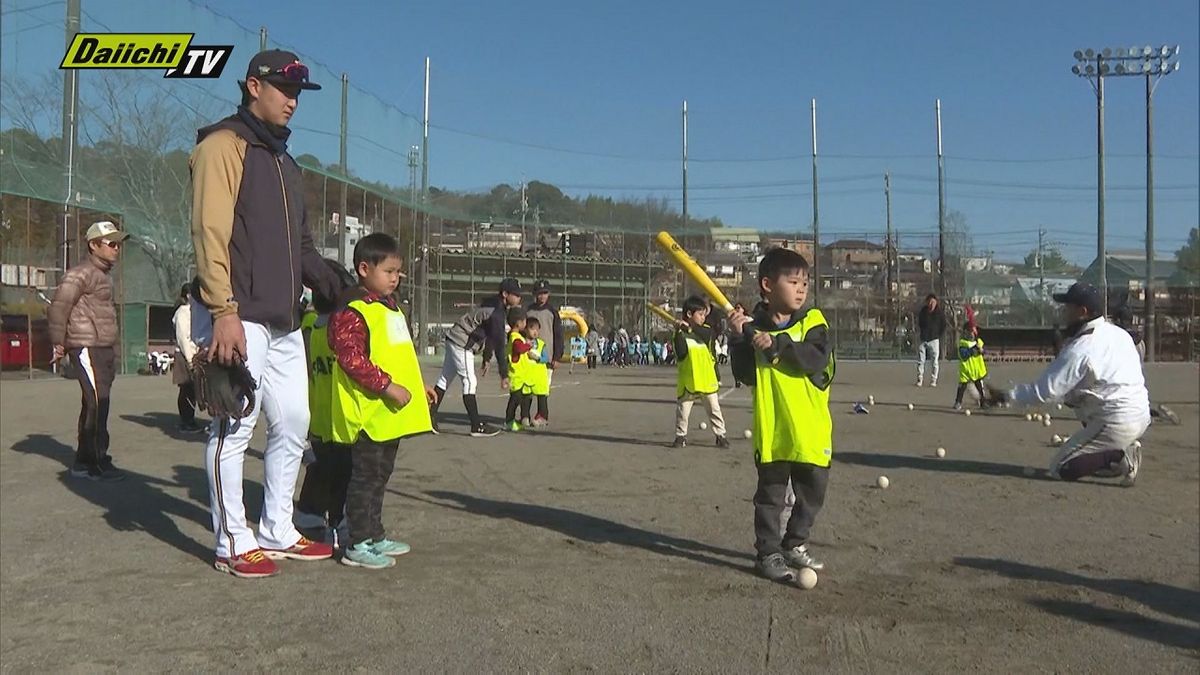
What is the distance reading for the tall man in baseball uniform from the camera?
4207mm

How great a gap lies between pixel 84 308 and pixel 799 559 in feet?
19.0

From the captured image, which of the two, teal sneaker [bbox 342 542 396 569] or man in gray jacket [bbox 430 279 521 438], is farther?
man in gray jacket [bbox 430 279 521 438]

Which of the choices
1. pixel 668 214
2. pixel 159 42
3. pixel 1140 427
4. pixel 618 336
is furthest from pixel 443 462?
pixel 668 214

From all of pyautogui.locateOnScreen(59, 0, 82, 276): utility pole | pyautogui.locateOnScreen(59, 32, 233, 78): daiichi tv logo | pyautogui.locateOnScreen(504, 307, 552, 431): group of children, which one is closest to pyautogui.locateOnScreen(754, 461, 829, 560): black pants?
pyautogui.locateOnScreen(504, 307, 552, 431): group of children

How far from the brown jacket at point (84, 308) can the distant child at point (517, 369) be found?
482 centimetres

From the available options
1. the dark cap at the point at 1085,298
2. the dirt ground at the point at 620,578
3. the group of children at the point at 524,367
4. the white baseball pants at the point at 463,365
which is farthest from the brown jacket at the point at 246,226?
the group of children at the point at 524,367

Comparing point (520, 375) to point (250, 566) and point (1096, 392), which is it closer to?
point (1096, 392)

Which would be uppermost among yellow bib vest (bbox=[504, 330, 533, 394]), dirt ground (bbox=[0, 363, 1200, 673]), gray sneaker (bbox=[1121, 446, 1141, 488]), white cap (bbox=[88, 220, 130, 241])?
white cap (bbox=[88, 220, 130, 241])

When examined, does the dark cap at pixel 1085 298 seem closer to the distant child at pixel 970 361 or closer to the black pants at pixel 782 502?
the black pants at pixel 782 502

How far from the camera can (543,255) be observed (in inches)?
1711

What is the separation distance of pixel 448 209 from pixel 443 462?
107 feet

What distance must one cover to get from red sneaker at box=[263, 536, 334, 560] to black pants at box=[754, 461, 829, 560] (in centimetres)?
218

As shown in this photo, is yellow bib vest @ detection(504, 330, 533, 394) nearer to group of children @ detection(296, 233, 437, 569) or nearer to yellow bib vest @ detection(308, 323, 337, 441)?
yellow bib vest @ detection(308, 323, 337, 441)

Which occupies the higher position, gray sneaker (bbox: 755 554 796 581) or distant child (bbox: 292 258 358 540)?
distant child (bbox: 292 258 358 540)
